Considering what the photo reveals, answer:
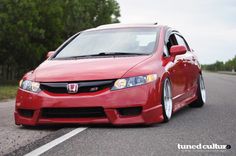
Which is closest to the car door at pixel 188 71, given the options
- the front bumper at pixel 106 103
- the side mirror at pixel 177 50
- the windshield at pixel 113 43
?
the side mirror at pixel 177 50

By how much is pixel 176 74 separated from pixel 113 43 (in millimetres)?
1105

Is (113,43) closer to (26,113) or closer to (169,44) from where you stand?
(169,44)

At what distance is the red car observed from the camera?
7.14 metres

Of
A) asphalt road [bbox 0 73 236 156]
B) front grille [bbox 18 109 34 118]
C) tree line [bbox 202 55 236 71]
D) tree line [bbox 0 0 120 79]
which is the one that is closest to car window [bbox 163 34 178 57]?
asphalt road [bbox 0 73 236 156]

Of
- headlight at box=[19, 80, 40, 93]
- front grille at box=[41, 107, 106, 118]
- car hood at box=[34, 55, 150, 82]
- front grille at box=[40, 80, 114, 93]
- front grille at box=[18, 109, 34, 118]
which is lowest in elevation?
front grille at box=[18, 109, 34, 118]

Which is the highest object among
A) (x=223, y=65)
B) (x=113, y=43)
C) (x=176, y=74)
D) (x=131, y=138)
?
(x=113, y=43)

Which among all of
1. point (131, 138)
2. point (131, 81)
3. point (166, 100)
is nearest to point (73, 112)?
point (131, 81)

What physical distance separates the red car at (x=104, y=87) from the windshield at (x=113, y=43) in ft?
0.05

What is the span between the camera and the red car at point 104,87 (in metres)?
7.14

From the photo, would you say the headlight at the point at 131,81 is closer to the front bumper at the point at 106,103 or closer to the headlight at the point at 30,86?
the front bumper at the point at 106,103

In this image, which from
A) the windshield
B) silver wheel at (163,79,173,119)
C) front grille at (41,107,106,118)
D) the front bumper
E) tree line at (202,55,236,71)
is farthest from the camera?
tree line at (202,55,236,71)

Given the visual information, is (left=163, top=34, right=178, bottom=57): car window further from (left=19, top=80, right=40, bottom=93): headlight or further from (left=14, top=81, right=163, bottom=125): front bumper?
(left=19, top=80, right=40, bottom=93): headlight

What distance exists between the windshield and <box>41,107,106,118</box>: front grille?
1207 mm

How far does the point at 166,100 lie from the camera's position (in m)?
7.99
